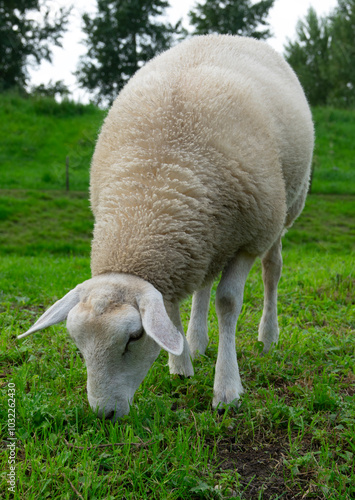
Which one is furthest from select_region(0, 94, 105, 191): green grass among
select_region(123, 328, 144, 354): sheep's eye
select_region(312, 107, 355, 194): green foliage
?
select_region(123, 328, 144, 354): sheep's eye

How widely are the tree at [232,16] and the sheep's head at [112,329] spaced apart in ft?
72.4

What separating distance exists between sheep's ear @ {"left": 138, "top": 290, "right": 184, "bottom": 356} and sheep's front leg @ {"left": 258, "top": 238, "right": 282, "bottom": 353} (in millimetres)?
1617

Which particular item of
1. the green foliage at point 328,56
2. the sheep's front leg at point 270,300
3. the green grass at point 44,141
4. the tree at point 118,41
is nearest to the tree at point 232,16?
the tree at point 118,41

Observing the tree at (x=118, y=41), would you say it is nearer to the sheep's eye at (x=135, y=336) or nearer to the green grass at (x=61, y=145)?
the green grass at (x=61, y=145)

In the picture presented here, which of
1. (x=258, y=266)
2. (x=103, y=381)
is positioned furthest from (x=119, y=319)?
(x=258, y=266)

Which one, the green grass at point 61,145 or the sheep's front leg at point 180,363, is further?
the green grass at point 61,145

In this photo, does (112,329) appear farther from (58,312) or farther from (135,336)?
(58,312)

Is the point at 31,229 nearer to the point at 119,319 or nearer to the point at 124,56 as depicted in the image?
the point at 119,319

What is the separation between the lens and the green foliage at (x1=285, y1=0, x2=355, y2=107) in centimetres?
2772

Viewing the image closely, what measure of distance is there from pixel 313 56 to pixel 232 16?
36.0 feet

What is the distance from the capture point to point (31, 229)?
27.4 ft

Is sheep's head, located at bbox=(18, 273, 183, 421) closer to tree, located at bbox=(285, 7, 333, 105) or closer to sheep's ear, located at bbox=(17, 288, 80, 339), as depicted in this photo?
sheep's ear, located at bbox=(17, 288, 80, 339)

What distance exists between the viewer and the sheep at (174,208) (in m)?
2.05

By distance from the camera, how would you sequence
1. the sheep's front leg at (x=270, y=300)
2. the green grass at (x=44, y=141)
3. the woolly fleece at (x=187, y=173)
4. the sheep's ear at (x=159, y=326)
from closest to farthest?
the sheep's ear at (x=159, y=326) → the woolly fleece at (x=187, y=173) → the sheep's front leg at (x=270, y=300) → the green grass at (x=44, y=141)
